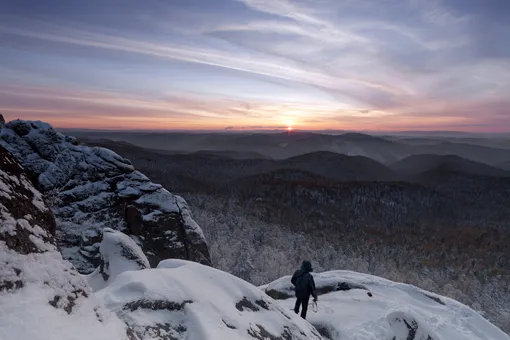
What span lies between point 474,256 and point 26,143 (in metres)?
53.6

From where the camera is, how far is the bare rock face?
18.5 m

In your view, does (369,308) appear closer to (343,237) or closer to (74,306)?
(74,306)

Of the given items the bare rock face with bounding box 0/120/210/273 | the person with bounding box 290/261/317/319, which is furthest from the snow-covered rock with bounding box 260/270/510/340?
the bare rock face with bounding box 0/120/210/273

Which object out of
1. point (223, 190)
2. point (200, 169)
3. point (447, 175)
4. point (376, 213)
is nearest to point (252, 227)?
point (223, 190)

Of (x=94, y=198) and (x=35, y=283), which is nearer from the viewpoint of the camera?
(x=35, y=283)

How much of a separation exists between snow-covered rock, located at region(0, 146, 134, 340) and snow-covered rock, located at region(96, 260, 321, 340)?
1.28m

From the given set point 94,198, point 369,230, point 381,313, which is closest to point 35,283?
point 381,313

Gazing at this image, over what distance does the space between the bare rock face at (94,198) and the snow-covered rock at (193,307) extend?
1081 cm

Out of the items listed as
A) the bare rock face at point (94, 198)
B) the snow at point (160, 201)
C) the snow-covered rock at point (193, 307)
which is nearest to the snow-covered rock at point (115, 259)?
the snow-covered rock at point (193, 307)

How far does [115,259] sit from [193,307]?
5.93 metres

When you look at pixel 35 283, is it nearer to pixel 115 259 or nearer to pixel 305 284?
pixel 115 259

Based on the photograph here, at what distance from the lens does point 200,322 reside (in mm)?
6246

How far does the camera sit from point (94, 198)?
19578 mm

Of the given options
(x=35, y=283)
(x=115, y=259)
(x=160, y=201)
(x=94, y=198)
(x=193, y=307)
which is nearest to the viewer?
(x=35, y=283)
